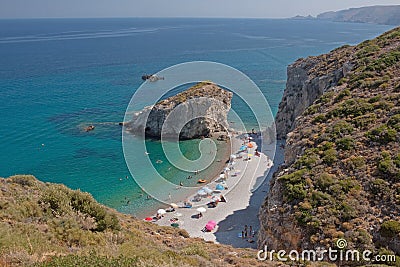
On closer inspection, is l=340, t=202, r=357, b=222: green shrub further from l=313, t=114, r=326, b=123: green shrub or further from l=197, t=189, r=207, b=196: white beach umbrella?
l=197, t=189, r=207, b=196: white beach umbrella

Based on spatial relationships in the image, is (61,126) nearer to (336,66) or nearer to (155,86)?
(155,86)

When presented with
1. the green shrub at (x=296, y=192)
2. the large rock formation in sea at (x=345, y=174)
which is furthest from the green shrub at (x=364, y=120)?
the green shrub at (x=296, y=192)

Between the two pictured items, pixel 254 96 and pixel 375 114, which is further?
pixel 254 96

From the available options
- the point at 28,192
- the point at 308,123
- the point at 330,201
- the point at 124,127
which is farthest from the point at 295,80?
the point at 28,192

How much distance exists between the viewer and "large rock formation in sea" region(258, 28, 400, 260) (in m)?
11.9

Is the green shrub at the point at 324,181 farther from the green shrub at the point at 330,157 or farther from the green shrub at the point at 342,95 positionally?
the green shrub at the point at 342,95

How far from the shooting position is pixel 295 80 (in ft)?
121

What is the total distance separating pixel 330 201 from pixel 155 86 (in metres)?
55.5

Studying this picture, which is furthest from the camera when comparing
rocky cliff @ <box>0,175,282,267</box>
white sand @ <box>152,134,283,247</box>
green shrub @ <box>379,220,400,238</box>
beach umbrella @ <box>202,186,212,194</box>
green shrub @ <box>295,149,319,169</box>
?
beach umbrella @ <box>202,186,212,194</box>

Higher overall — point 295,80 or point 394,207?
point 295,80

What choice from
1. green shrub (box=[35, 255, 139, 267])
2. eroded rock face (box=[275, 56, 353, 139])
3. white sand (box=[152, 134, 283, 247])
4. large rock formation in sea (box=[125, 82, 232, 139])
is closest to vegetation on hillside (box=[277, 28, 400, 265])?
eroded rock face (box=[275, 56, 353, 139])

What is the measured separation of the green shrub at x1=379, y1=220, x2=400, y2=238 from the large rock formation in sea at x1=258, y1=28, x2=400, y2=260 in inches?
1.2

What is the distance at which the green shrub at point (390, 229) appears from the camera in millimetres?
11141

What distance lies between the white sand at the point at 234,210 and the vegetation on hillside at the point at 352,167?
6844mm
